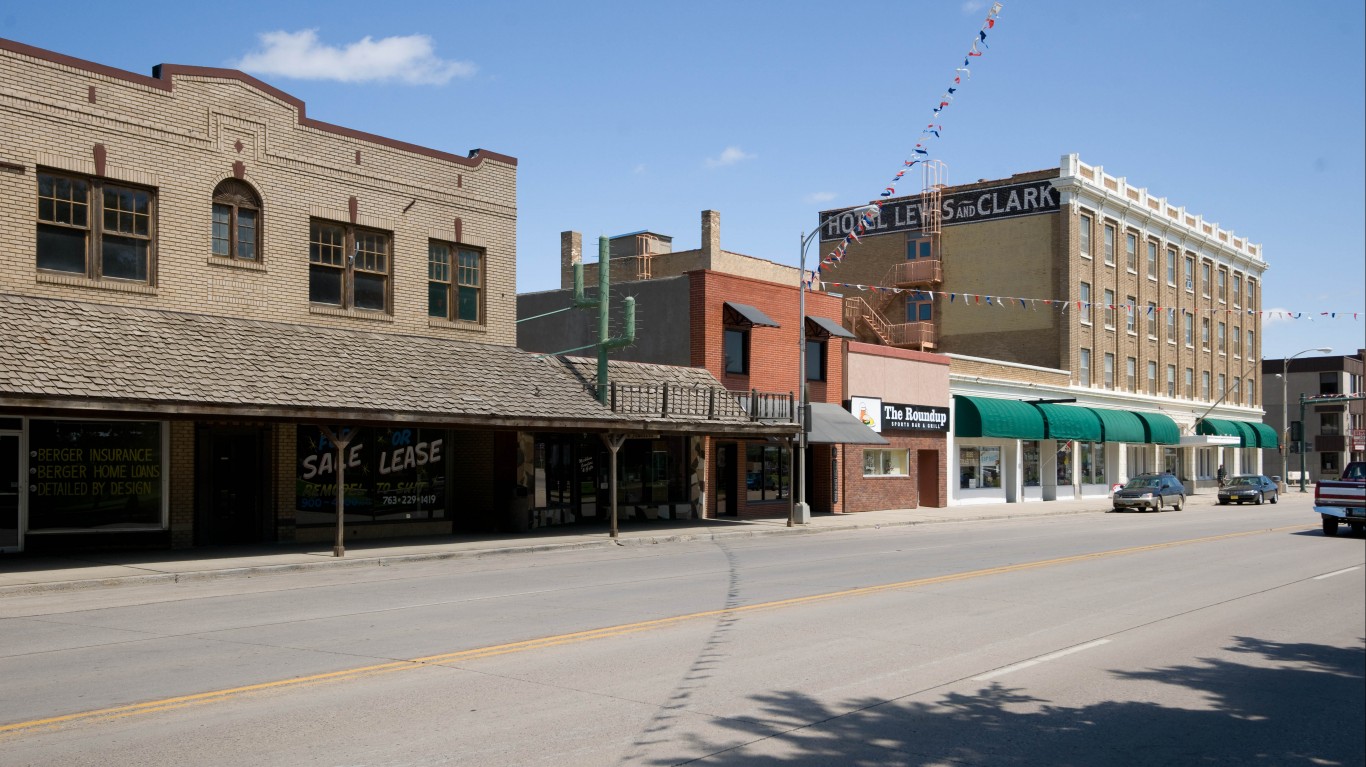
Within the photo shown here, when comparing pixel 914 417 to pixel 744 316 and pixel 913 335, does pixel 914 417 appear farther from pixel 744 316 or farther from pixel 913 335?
pixel 913 335

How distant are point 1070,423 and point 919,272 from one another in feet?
36.7

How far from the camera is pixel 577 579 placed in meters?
16.9

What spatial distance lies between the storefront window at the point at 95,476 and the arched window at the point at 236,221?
359cm

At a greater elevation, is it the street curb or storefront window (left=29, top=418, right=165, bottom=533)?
storefront window (left=29, top=418, right=165, bottom=533)

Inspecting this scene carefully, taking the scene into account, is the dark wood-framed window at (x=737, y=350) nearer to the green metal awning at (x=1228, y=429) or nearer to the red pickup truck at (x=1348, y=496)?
the red pickup truck at (x=1348, y=496)

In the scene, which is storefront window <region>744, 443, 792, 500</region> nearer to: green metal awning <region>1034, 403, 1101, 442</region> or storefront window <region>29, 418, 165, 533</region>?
green metal awning <region>1034, 403, 1101, 442</region>

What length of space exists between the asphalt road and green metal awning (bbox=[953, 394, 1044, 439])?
2513 cm

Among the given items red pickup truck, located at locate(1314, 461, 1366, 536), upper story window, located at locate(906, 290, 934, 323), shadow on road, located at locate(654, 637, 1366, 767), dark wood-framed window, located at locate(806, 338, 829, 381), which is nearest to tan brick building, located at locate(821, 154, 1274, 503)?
upper story window, located at locate(906, 290, 934, 323)

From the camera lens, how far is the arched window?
2189 cm

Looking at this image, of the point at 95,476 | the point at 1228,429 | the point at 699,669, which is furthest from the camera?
the point at 1228,429

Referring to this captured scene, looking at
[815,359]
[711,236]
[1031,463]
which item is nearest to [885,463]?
[815,359]

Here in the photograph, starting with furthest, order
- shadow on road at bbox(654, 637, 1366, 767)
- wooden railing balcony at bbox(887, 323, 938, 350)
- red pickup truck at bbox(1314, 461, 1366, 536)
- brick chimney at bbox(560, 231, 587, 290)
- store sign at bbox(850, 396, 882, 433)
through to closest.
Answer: wooden railing balcony at bbox(887, 323, 938, 350) → brick chimney at bbox(560, 231, 587, 290) → store sign at bbox(850, 396, 882, 433) → red pickup truck at bbox(1314, 461, 1366, 536) → shadow on road at bbox(654, 637, 1366, 767)

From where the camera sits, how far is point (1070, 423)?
4834 cm

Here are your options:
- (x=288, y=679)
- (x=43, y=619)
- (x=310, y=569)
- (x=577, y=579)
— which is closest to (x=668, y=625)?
(x=288, y=679)
